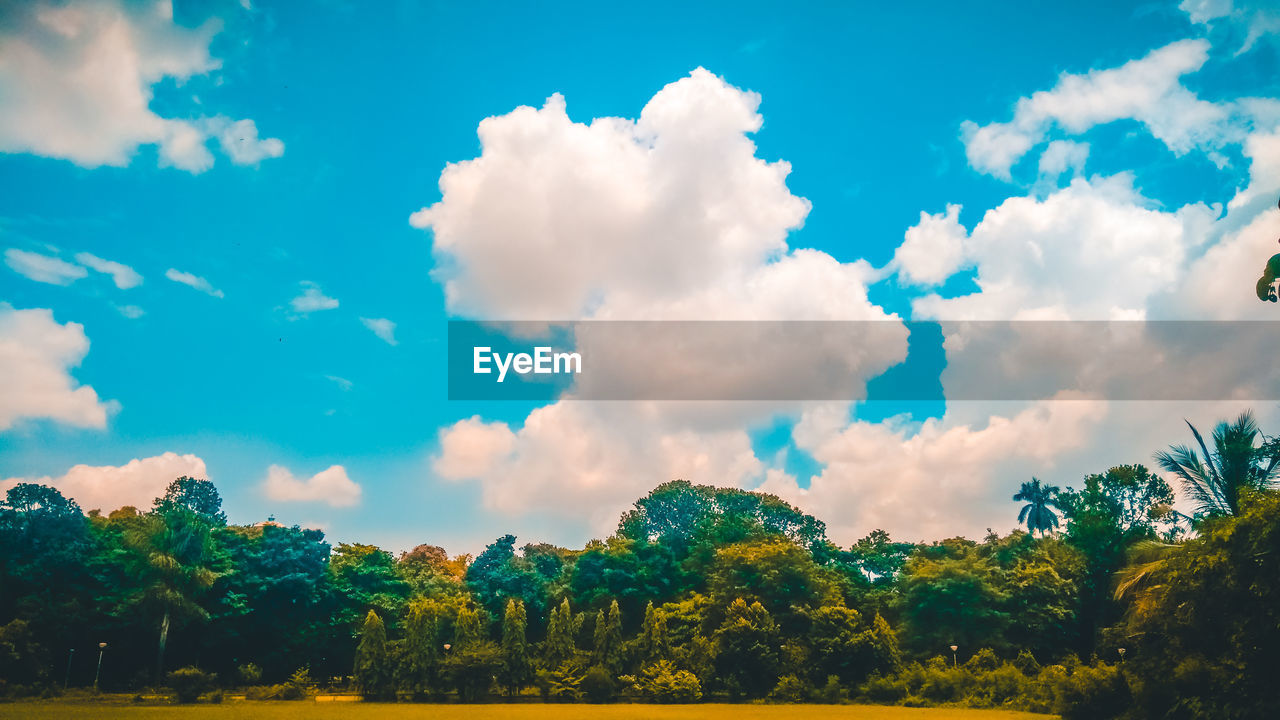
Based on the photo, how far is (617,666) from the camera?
111ft

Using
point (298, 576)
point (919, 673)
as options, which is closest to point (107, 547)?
point (298, 576)

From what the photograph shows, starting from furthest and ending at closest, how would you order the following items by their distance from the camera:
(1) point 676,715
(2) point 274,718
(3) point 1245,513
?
1. (1) point 676,715
2. (2) point 274,718
3. (3) point 1245,513

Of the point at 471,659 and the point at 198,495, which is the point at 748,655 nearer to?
the point at 471,659

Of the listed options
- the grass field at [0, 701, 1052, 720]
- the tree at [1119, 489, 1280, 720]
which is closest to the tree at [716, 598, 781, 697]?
the grass field at [0, 701, 1052, 720]

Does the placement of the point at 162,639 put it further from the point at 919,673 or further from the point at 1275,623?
the point at 1275,623

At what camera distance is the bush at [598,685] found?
105 ft

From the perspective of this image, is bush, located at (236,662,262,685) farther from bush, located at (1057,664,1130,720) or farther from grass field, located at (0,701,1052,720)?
bush, located at (1057,664,1130,720)

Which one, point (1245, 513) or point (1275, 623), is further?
point (1245, 513)

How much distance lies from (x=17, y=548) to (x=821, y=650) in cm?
3463

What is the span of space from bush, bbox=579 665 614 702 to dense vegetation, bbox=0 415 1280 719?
0.28 feet

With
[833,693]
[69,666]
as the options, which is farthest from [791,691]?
[69,666]

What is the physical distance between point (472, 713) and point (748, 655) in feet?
39.5

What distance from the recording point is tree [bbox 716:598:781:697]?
32.0 meters

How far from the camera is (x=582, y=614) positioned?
36.8m
